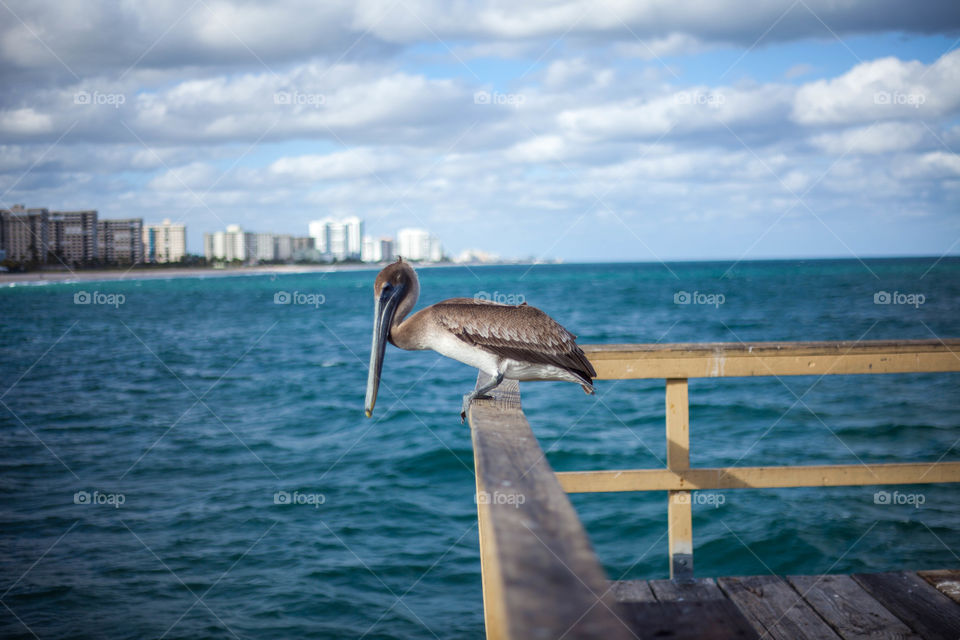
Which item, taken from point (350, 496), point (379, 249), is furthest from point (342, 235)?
A: point (350, 496)

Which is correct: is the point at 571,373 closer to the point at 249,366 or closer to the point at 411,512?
the point at 411,512

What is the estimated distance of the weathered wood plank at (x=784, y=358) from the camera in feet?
10.6

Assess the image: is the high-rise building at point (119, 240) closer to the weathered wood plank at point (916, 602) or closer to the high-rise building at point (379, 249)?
the high-rise building at point (379, 249)

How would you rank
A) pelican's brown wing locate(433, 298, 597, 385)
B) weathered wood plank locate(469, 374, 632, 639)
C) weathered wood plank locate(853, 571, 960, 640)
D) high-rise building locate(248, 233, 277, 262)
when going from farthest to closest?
high-rise building locate(248, 233, 277, 262)
pelican's brown wing locate(433, 298, 597, 385)
weathered wood plank locate(853, 571, 960, 640)
weathered wood plank locate(469, 374, 632, 639)

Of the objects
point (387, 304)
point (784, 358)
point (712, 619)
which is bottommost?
point (712, 619)

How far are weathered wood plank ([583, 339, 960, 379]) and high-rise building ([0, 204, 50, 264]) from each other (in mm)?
120650

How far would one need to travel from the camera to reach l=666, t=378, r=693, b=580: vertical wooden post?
3.18 m

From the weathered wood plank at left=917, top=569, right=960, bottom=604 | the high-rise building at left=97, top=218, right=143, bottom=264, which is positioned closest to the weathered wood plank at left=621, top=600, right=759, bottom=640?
the weathered wood plank at left=917, top=569, right=960, bottom=604

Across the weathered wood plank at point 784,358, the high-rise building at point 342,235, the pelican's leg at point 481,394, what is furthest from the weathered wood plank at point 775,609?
the high-rise building at point 342,235

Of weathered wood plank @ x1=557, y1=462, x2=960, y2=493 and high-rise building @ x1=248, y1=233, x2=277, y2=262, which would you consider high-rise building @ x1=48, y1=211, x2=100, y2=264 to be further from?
weathered wood plank @ x1=557, y1=462, x2=960, y2=493

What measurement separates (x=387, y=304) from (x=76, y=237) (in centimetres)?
11175

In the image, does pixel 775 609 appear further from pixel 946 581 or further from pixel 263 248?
pixel 263 248

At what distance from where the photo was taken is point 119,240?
9975 centimetres

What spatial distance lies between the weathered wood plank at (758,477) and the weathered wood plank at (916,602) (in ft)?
1.45
